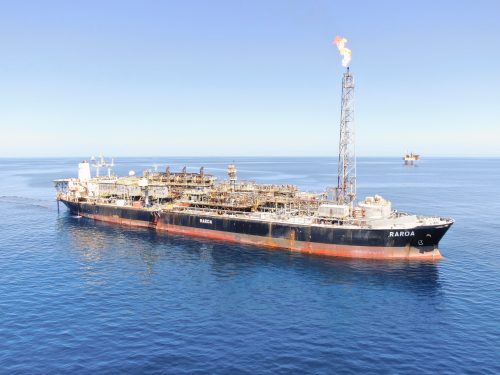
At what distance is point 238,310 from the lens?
48.9 m

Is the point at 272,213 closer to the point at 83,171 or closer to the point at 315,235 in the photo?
the point at 315,235

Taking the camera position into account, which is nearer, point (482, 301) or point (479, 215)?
point (482, 301)

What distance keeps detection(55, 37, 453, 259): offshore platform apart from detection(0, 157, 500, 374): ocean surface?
3.79 meters

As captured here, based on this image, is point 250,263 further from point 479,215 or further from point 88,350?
point 479,215

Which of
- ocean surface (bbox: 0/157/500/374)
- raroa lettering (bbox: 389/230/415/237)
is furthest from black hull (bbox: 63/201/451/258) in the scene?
ocean surface (bbox: 0/157/500/374)

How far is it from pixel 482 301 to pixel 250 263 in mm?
36778

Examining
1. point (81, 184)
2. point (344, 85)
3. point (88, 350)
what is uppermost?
point (344, 85)

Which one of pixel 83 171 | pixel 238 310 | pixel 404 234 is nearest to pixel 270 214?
pixel 404 234

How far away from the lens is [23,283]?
5738 cm

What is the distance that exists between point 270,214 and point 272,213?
1.03 metres

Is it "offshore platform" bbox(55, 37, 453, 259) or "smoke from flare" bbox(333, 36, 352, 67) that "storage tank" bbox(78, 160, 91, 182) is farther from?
"smoke from flare" bbox(333, 36, 352, 67)

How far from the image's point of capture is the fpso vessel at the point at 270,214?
71.1 m

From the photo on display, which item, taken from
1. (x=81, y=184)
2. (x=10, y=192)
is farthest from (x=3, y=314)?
(x=10, y=192)

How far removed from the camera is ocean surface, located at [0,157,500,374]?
3694cm
